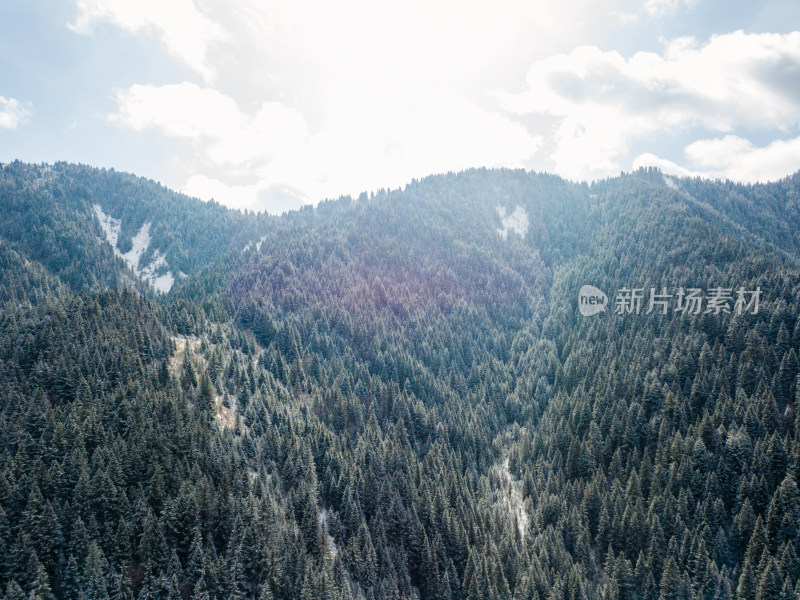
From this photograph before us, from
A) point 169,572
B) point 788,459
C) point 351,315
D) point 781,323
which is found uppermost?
point 781,323

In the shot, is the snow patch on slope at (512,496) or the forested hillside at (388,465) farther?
the snow patch on slope at (512,496)

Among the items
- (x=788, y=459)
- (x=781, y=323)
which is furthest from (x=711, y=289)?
(x=788, y=459)

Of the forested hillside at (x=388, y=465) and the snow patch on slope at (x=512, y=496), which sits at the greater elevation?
the forested hillside at (x=388, y=465)

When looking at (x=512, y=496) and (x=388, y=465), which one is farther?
(x=512, y=496)

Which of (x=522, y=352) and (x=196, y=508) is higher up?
(x=522, y=352)

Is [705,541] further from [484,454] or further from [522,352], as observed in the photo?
[522,352]

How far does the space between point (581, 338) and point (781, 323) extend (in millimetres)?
68237

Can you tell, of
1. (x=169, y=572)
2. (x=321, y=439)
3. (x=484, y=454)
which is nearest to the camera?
(x=169, y=572)

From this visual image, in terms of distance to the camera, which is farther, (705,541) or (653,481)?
(653,481)

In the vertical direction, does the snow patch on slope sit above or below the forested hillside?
below

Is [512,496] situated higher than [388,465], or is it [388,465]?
[388,465]

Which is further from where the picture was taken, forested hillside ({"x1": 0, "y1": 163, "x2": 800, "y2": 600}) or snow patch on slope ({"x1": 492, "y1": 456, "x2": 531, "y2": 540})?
snow patch on slope ({"x1": 492, "y1": 456, "x2": 531, "y2": 540})

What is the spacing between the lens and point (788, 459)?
3580 inches

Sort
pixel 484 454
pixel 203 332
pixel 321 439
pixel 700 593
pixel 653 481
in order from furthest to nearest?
1. pixel 203 332
2. pixel 484 454
3. pixel 321 439
4. pixel 653 481
5. pixel 700 593
